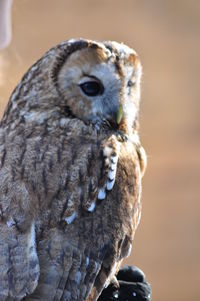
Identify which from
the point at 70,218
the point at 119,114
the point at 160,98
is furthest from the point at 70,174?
the point at 160,98

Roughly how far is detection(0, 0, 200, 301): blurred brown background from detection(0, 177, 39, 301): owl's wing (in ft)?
7.17

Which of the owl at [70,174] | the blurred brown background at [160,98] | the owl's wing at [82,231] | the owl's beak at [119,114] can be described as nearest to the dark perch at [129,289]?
the owl at [70,174]

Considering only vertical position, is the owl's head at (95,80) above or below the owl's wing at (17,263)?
above

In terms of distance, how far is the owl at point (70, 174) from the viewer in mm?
1638

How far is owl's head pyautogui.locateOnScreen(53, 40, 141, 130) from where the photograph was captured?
1.79 metres

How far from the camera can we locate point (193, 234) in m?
4.45

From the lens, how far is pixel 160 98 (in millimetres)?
4832

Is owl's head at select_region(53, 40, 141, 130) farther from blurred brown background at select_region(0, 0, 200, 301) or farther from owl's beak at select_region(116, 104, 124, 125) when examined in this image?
blurred brown background at select_region(0, 0, 200, 301)

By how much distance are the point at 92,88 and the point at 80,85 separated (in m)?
0.03

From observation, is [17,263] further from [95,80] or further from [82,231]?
[95,80]

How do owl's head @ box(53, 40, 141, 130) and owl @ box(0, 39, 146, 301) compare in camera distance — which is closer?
owl @ box(0, 39, 146, 301)

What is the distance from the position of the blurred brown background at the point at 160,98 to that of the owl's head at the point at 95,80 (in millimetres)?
2018

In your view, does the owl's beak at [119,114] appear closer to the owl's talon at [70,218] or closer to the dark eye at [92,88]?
the dark eye at [92,88]

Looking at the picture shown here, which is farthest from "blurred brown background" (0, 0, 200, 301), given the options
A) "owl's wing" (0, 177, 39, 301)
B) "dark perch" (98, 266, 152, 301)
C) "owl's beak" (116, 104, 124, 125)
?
"owl's wing" (0, 177, 39, 301)
